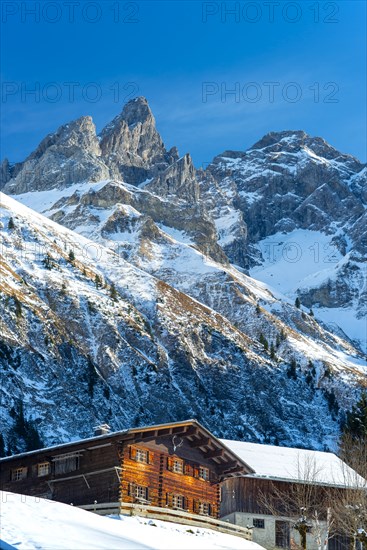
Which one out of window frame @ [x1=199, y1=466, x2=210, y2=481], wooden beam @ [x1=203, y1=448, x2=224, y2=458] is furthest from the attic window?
wooden beam @ [x1=203, y1=448, x2=224, y2=458]

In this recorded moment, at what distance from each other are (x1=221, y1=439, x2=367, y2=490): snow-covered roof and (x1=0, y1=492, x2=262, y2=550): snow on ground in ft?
42.5

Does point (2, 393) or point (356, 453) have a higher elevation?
point (2, 393)

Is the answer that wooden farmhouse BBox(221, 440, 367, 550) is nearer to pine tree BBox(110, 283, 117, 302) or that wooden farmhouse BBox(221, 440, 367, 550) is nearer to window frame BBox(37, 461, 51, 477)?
window frame BBox(37, 461, 51, 477)

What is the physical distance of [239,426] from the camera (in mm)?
159375

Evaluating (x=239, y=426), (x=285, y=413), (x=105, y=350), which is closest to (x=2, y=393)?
(x=105, y=350)

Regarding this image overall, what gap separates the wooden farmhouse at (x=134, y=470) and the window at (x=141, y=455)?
0.02m

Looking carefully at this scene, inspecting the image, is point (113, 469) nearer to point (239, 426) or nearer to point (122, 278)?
point (239, 426)

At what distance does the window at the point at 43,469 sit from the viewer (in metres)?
59.4

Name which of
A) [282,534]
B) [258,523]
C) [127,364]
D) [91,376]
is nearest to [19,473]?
[258,523]

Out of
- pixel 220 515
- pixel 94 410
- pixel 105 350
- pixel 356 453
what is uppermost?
pixel 105 350

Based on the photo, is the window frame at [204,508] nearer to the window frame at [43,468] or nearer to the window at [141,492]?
the window at [141,492]

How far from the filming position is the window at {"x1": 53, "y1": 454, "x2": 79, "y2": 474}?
57.6 meters

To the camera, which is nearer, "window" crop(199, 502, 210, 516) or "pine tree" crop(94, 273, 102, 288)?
"window" crop(199, 502, 210, 516)

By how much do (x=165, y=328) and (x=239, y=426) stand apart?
30.7 m
